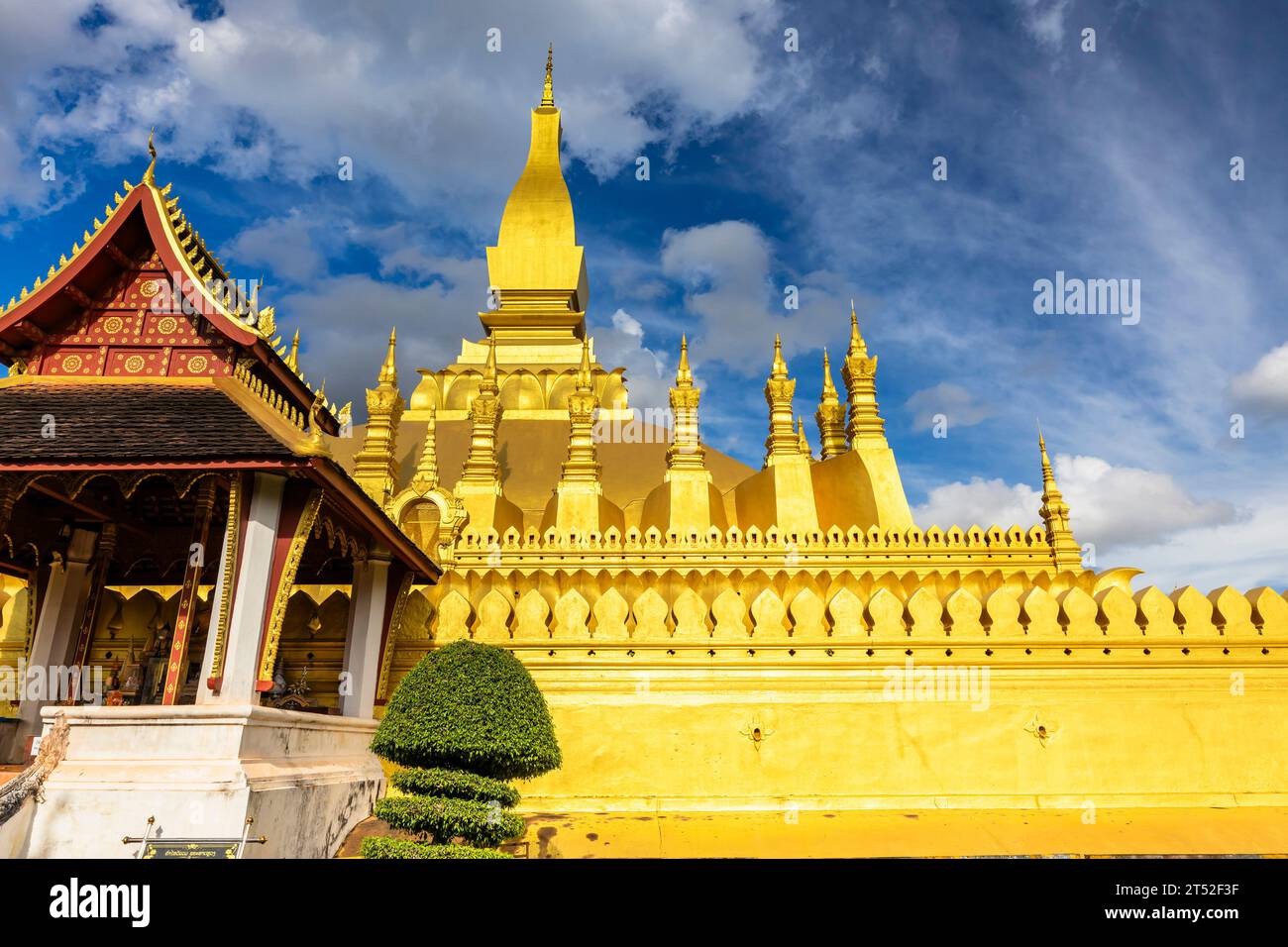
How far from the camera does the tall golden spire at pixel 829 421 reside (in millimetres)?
17031

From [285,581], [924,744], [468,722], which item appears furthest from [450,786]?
[924,744]

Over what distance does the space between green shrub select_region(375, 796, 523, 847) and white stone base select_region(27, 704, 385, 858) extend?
0.84m

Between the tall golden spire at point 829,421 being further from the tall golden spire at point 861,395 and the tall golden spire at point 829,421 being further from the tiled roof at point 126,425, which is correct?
the tiled roof at point 126,425

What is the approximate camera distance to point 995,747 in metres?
8.16

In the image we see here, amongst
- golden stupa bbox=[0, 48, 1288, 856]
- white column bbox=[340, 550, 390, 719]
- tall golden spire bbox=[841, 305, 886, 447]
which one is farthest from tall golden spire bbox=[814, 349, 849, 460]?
white column bbox=[340, 550, 390, 719]

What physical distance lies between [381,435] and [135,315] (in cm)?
810

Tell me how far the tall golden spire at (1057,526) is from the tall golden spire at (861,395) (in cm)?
292

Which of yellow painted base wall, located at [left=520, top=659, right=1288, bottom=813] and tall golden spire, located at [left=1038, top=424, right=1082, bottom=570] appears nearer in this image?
yellow painted base wall, located at [left=520, top=659, right=1288, bottom=813]

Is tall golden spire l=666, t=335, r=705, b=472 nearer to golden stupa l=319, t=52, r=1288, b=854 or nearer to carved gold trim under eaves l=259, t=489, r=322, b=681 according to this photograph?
golden stupa l=319, t=52, r=1288, b=854

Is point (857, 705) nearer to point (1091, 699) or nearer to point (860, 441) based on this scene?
point (1091, 699)

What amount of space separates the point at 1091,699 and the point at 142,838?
8.78 meters

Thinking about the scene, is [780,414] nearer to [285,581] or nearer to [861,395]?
[861,395]

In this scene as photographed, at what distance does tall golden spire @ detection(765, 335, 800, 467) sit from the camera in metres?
14.9
